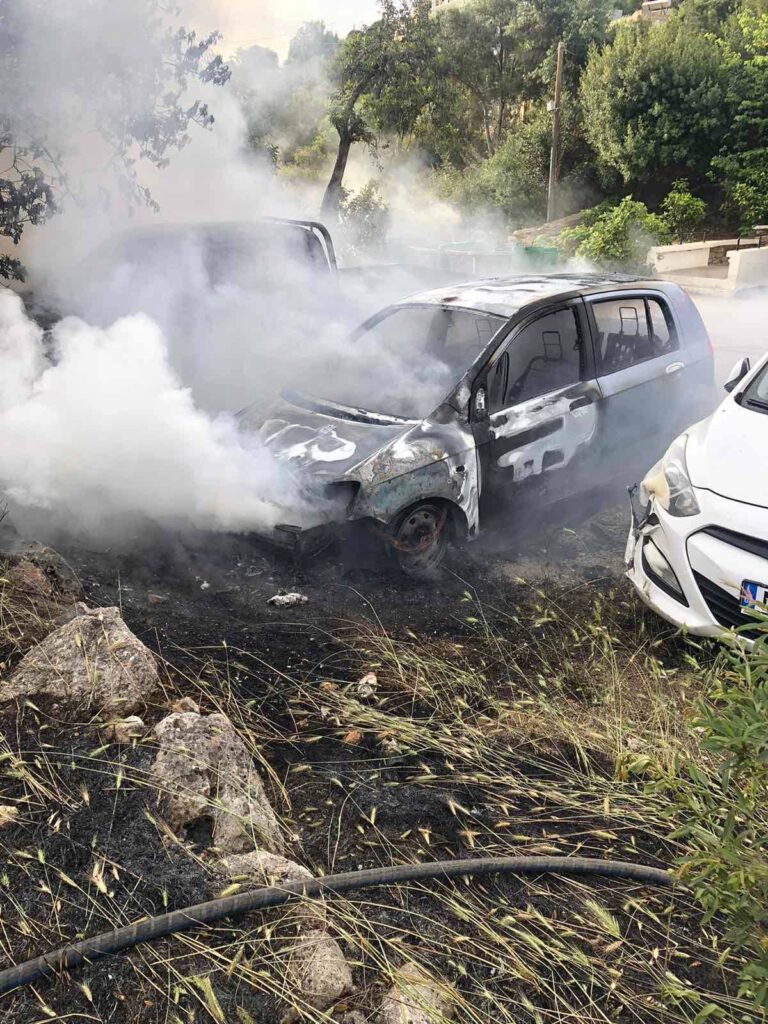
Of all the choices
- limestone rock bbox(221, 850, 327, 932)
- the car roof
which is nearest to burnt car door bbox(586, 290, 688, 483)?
the car roof

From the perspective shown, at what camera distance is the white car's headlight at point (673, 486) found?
380 centimetres

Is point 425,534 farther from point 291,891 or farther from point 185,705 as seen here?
point 291,891

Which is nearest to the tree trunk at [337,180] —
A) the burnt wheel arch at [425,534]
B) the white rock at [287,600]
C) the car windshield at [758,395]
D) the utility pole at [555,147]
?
the utility pole at [555,147]

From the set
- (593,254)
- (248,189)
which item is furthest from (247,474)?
(593,254)

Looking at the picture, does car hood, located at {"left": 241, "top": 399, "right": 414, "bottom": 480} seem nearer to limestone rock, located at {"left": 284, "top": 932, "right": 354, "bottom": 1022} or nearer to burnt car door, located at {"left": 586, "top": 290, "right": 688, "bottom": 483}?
burnt car door, located at {"left": 586, "top": 290, "right": 688, "bottom": 483}

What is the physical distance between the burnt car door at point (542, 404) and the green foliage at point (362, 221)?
17452 millimetres

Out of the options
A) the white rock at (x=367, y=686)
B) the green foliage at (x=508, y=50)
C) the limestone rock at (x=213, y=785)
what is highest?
the green foliage at (x=508, y=50)

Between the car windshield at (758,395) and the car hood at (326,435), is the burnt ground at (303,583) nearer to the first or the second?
the car hood at (326,435)

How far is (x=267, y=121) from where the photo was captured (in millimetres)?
12961

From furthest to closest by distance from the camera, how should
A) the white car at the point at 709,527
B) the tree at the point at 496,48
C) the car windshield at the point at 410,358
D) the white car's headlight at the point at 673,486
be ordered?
the tree at the point at 496,48, the car windshield at the point at 410,358, the white car's headlight at the point at 673,486, the white car at the point at 709,527

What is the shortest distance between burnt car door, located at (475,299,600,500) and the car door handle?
78 centimetres

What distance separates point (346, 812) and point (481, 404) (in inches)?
103

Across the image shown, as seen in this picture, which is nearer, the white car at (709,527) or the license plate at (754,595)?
the license plate at (754,595)

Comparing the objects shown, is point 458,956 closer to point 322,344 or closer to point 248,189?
point 322,344
